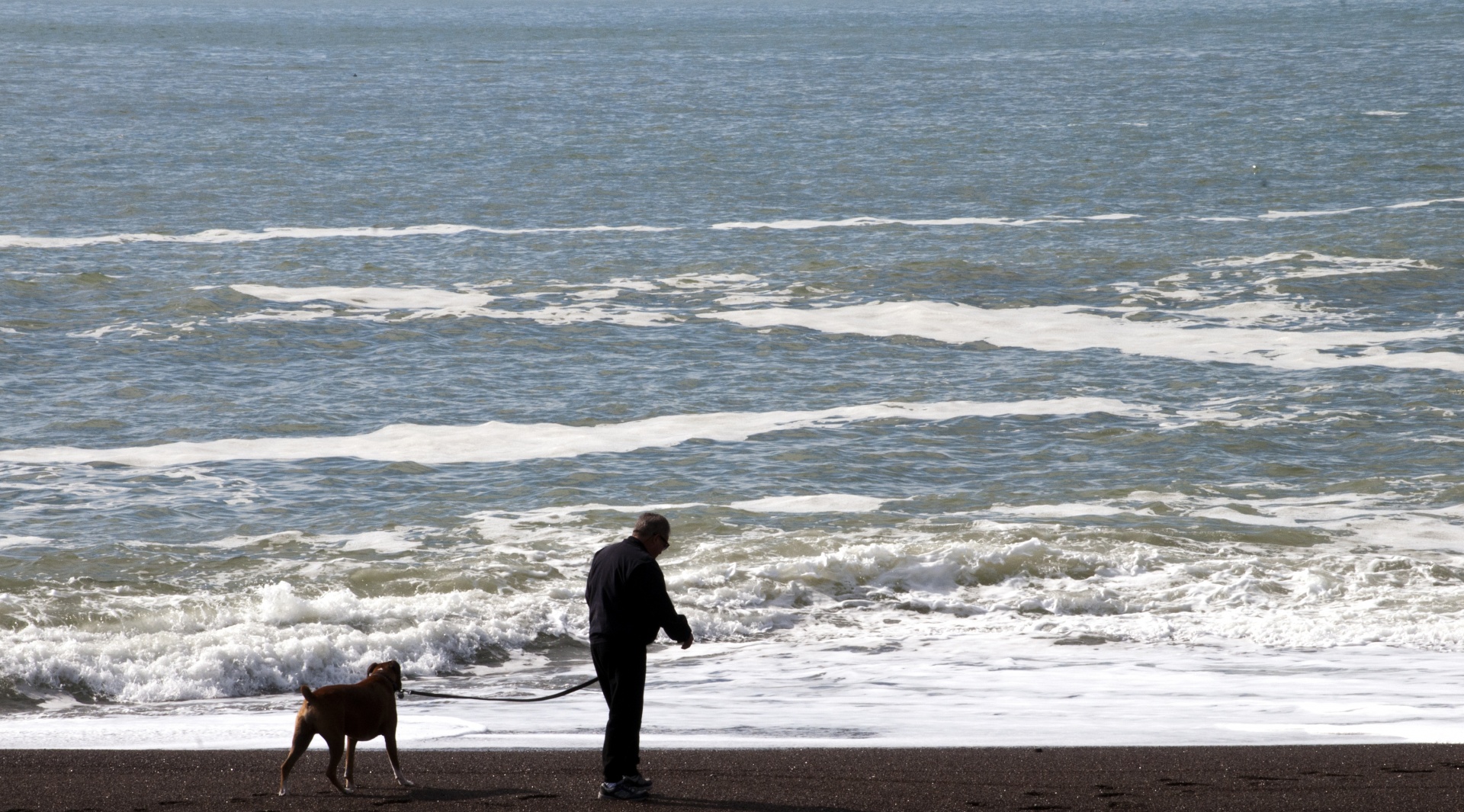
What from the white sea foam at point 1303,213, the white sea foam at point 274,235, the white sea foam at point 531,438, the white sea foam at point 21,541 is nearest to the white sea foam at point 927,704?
the white sea foam at point 21,541

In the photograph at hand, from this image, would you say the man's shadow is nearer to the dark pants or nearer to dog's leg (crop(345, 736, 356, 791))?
the dark pants

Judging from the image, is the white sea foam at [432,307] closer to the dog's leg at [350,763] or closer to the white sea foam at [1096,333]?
the white sea foam at [1096,333]

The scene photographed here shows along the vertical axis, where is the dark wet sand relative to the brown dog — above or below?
below

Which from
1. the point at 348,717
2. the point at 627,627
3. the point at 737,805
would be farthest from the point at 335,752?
the point at 737,805

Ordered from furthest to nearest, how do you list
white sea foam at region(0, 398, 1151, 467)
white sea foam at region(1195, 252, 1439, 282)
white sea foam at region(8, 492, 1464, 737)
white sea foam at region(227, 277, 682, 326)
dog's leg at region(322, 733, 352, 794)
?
white sea foam at region(1195, 252, 1439, 282)
white sea foam at region(227, 277, 682, 326)
white sea foam at region(0, 398, 1151, 467)
white sea foam at region(8, 492, 1464, 737)
dog's leg at region(322, 733, 352, 794)

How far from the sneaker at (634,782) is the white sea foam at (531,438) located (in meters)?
11.1

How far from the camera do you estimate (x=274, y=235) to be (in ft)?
110

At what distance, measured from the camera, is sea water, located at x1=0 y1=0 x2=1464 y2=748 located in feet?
37.0

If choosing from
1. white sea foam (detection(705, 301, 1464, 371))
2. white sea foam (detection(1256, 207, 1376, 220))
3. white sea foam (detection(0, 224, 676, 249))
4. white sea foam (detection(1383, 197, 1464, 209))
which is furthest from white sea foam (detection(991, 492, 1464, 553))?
white sea foam (detection(1383, 197, 1464, 209))

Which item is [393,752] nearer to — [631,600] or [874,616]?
[631,600]

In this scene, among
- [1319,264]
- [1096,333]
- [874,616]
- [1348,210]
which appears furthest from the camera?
[1348,210]

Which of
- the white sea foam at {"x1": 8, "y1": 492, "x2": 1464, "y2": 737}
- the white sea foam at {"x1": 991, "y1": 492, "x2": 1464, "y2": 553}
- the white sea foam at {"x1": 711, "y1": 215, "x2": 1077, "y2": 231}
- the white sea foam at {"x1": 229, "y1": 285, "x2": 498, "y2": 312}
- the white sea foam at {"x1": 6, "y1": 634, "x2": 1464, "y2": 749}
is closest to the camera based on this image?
the white sea foam at {"x1": 6, "y1": 634, "x2": 1464, "y2": 749}

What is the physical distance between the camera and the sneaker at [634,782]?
7305mm

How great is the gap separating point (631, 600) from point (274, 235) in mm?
28367
